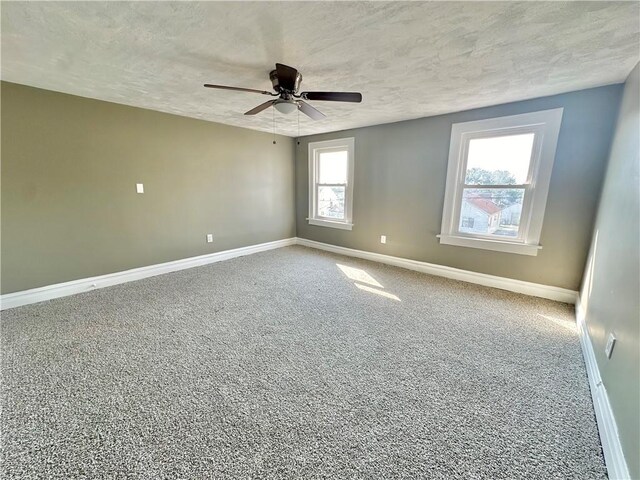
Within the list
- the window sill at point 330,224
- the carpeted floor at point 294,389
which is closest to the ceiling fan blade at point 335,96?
the carpeted floor at point 294,389

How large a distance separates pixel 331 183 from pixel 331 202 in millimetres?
353

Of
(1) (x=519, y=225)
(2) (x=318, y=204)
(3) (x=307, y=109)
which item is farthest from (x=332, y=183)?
(1) (x=519, y=225)

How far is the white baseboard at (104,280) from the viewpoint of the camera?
2672mm

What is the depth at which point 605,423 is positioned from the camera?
52.2 inches

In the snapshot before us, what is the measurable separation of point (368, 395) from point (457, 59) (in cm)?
244

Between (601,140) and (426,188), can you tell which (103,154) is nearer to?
(426,188)

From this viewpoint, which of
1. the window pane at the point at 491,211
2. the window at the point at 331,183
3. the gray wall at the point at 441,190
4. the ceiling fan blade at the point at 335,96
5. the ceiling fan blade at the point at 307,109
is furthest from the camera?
the window at the point at 331,183

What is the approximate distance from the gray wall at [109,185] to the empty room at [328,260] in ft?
0.07

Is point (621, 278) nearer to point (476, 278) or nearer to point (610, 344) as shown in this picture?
point (610, 344)

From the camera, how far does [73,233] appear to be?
2.94 m

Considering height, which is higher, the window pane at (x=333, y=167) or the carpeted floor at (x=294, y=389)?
the window pane at (x=333, y=167)

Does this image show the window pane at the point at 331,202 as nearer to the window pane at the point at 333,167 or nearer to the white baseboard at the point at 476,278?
the window pane at the point at 333,167

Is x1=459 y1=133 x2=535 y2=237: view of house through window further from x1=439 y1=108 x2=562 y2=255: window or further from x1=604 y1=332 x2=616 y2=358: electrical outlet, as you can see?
x1=604 y1=332 x2=616 y2=358: electrical outlet

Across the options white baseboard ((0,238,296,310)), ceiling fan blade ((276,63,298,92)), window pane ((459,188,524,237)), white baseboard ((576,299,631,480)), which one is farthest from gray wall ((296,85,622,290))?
ceiling fan blade ((276,63,298,92))
